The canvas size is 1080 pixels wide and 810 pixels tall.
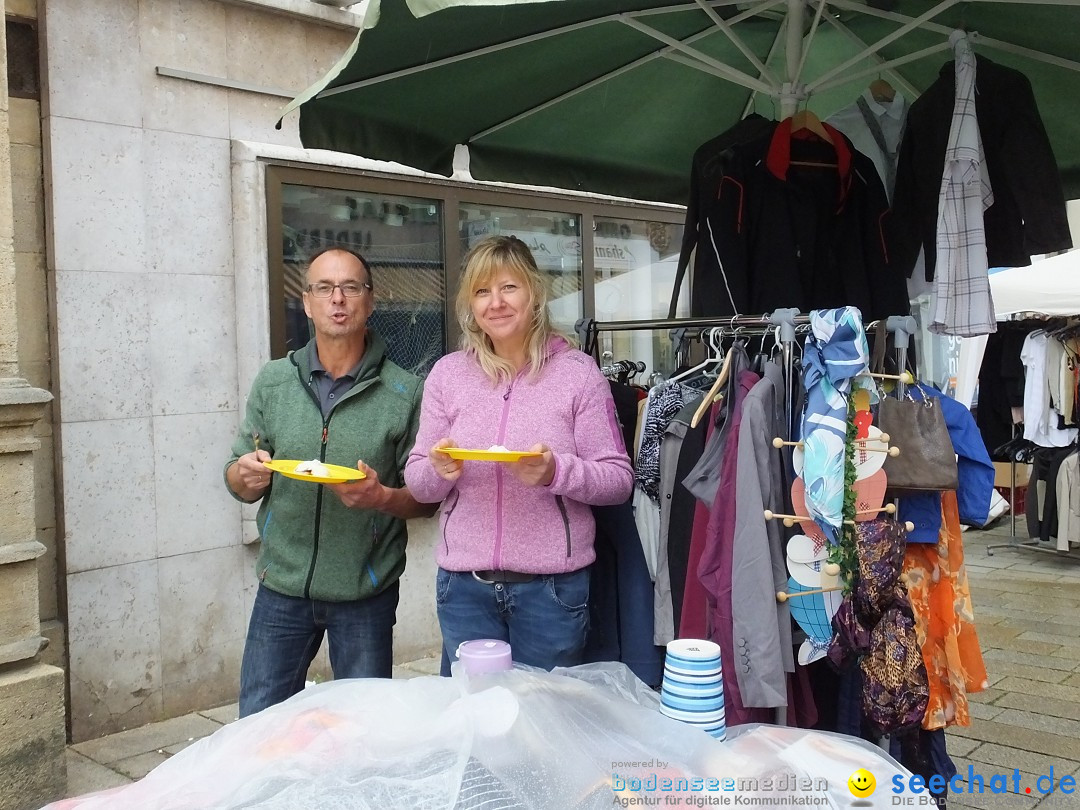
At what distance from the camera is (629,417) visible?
11.0 feet

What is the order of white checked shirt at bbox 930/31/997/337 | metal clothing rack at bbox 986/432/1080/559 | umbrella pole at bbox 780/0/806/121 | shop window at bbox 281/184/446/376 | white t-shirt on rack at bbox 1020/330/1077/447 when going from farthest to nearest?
metal clothing rack at bbox 986/432/1080/559
white t-shirt on rack at bbox 1020/330/1077/447
shop window at bbox 281/184/446/376
umbrella pole at bbox 780/0/806/121
white checked shirt at bbox 930/31/997/337

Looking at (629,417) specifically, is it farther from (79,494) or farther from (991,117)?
(79,494)

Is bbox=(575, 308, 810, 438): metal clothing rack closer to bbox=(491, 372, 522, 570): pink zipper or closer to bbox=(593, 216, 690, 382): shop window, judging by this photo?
bbox=(491, 372, 522, 570): pink zipper

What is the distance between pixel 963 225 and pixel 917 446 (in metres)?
0.94

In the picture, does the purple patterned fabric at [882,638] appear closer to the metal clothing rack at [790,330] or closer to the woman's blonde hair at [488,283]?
the metal clothing rack at [790,330]

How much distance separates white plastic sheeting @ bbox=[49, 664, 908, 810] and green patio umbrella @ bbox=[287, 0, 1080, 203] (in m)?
1.72

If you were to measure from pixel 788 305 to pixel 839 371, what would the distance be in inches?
36.9

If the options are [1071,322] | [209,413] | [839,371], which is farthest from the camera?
[1071,322]

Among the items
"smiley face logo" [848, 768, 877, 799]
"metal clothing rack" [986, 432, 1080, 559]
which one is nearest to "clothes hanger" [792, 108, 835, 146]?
"smiley face logo" [848, 768, 877, 799]

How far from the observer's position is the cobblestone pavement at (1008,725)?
420 cm

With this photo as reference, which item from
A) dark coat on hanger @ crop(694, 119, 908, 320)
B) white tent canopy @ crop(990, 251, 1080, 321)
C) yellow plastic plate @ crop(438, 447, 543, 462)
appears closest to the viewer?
yellow plastic plate @ crop(438, 447, 543, 462)

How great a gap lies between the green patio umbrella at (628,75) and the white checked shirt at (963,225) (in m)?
0.30

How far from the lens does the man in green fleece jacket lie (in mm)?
2963

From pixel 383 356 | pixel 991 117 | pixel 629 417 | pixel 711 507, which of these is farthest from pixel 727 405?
pixel 991 117
